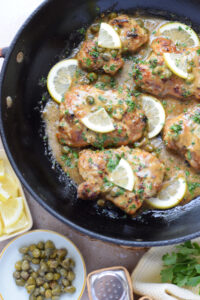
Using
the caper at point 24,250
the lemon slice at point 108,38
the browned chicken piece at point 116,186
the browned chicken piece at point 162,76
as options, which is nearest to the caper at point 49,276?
the caper at point 24,250

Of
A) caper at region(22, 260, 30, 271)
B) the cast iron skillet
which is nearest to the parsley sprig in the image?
the cast iron skillet

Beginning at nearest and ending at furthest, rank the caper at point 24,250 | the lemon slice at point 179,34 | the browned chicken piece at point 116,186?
the browned chicken piece at point 116,186 < the caper at point 24,250 < the lemon slice at point 179,34

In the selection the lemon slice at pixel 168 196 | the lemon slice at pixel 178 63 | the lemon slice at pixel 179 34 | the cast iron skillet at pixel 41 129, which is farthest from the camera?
the lemon slice at pixel 179 34

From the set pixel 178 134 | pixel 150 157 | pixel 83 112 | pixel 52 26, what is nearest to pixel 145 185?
pixel 150 157

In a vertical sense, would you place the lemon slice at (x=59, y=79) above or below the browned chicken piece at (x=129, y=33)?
below

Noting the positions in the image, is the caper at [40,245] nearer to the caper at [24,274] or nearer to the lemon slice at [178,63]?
the caper at [24,274]

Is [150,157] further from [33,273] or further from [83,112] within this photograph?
[33,273]

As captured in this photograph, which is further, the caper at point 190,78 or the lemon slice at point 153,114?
the lemon slice at point 153,114
